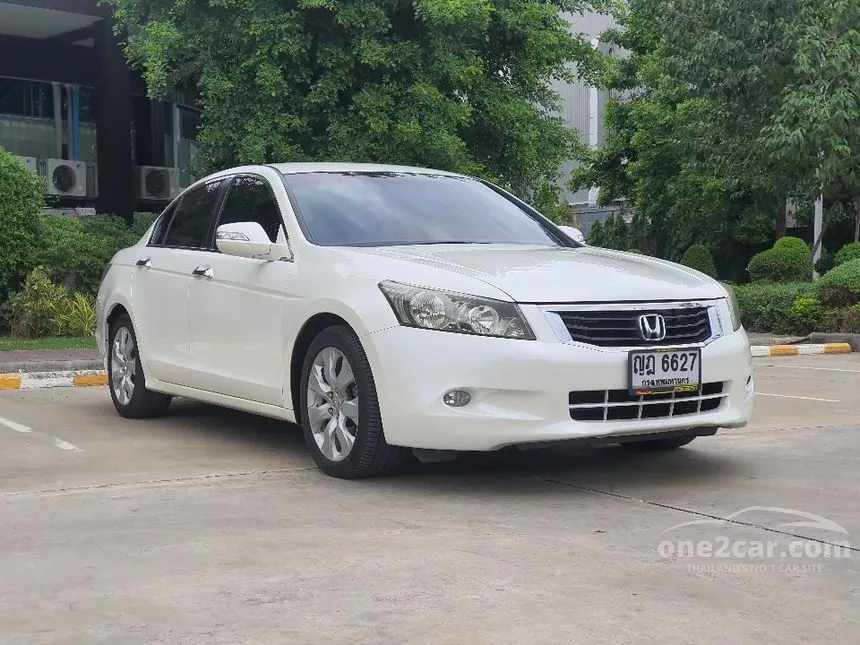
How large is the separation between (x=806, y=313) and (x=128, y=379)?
13554 millimetres

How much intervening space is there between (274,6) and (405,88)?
2.34 meters

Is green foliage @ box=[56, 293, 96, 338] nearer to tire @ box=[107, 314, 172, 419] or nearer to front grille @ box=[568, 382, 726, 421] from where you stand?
tire @ box=[107, 314, 172, 419]

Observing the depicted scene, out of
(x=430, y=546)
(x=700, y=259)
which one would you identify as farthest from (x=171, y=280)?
(x=700, y=259)

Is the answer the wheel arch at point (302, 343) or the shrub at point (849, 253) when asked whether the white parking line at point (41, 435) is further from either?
the shrub at point (849, 253)

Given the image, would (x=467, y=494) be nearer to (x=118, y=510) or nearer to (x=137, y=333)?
(x=118, y=510)

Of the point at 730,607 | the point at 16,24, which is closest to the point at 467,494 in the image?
the point at 730,607

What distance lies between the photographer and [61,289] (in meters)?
17.1

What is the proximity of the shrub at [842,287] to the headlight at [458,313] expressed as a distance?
1483cm

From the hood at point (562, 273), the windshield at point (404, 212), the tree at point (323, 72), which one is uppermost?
the tree at point (323, 72)

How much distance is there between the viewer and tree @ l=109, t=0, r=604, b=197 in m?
18.8

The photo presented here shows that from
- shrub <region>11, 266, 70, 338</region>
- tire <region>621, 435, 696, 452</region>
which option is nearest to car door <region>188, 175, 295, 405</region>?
tire <region>621, 435, 696, 452</region>

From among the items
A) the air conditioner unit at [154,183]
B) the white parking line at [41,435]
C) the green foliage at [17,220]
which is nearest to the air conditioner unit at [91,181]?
the air conditioner unit at [154,183]

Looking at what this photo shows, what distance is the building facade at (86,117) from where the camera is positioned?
29141 mm

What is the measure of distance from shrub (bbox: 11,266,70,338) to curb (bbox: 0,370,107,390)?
463 cm
